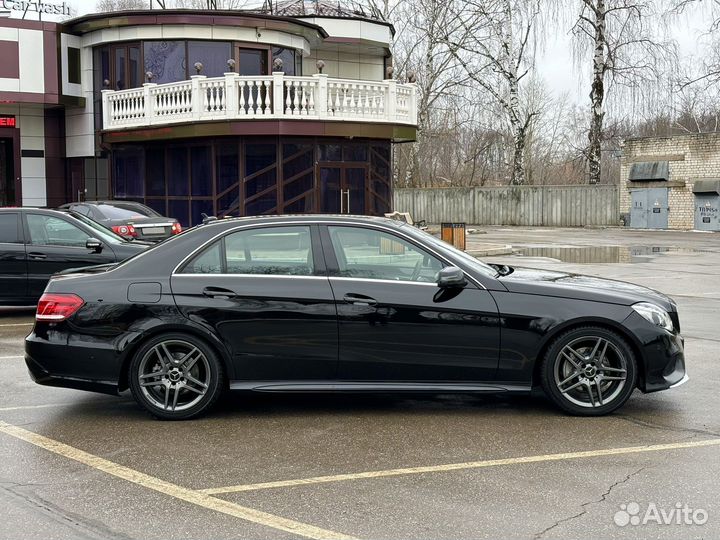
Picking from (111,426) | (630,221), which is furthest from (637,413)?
(630,221)

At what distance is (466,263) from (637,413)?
1.71m

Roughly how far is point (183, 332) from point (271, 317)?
2.16ft

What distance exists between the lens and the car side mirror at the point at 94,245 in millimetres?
12320

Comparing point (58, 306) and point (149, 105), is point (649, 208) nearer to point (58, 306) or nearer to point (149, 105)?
point (149, 105)

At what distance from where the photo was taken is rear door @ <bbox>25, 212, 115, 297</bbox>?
39.8 ft

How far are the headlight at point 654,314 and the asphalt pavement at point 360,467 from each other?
68 cm

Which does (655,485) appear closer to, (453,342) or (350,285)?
(453,342)

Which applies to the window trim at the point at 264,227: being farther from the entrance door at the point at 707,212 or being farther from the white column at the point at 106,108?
the entrance door at the point at 707,212

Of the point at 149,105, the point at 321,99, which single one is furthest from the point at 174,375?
the point at 149,105

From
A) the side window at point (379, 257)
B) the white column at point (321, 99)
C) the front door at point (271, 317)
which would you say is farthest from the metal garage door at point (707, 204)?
the front door at point (271, 317)

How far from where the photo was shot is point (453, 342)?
21.2 ft

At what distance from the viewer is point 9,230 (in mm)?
12250

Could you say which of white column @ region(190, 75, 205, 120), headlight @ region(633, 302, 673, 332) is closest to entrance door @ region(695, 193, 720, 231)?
white column @ region(190, 75, 205, 120)

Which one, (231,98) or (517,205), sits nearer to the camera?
(231,98)
